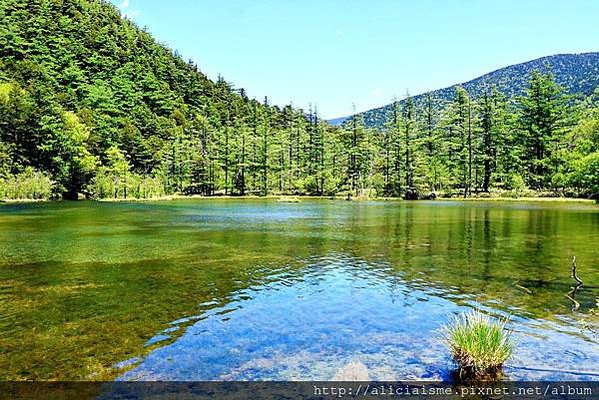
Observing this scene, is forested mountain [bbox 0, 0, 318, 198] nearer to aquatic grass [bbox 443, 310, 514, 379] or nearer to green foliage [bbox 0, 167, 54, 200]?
green foliage [bbox 0, 167, 54, 200]

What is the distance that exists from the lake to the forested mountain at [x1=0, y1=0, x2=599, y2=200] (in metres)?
48.6

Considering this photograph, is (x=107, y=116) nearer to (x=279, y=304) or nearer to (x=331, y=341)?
(x=279, y=304)

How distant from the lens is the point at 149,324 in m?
11.6

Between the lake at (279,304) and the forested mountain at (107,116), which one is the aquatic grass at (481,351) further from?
the forested mountain at (107,116)

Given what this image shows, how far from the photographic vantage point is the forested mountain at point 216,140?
80562 mm

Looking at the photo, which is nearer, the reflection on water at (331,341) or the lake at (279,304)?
the reflection on water at (331,341)

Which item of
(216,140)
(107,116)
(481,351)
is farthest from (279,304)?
(107,116)

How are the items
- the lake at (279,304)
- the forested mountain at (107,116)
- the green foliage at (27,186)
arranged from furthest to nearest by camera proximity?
the forested mountain at (107,116) → the green foliage at (27,186) → the lake at (279,304)

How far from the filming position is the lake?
9.03 m

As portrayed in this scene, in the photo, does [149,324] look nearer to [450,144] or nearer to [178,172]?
[450,144]

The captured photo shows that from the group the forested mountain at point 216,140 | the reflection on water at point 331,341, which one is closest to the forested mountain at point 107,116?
the forested mountain at point 216,140

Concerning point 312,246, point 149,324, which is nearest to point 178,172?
point 312,246

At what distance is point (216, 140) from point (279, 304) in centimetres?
10680

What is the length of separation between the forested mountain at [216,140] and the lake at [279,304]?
160ft
